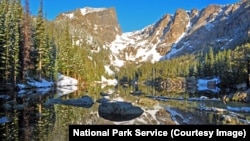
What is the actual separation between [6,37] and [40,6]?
930 inches

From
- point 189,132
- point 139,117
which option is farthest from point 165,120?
point 189,132

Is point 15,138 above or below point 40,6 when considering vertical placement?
below

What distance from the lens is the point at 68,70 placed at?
99625 mm

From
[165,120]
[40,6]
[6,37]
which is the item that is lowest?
[165,120]

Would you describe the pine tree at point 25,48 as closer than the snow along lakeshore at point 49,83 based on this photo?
Yes

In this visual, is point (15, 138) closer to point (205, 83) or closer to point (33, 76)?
point (33, 76)

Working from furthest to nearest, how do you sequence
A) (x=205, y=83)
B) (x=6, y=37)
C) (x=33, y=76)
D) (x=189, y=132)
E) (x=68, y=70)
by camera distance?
(x=205, y=83) < (x=68, y=70) < (x=33, y=76) < (x=6, y=37) < (x=189, y=132)

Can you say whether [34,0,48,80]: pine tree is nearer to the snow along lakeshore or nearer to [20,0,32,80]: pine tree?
the snow along lakeshore

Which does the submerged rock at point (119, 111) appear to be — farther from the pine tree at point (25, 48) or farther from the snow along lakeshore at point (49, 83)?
the pine tree at point (25, 48)
